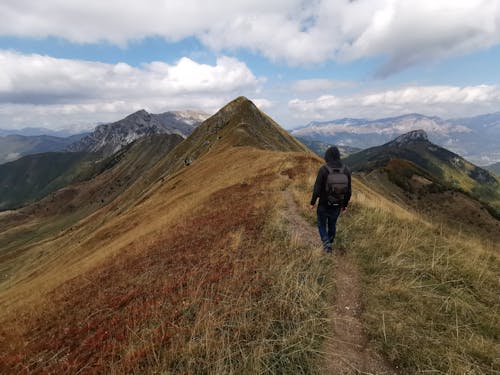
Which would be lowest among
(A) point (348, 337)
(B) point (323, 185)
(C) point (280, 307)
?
(A) point (348, 337)

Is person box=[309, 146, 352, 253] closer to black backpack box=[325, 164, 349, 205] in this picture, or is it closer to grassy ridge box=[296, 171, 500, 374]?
black backpack box=[325, 164, 349, 205]

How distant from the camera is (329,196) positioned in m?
9.79

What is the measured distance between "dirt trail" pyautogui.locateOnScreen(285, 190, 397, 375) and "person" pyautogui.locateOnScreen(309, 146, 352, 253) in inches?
51.4

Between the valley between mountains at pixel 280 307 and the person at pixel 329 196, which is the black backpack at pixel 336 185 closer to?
the person at pixel 329 196

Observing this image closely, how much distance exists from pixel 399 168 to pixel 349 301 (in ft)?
471

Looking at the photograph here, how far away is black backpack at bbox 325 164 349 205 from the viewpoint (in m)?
9.65

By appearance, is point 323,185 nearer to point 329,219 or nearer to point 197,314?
point 329,219

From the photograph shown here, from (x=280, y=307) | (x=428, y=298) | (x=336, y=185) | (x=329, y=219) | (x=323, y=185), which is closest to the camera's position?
(x=280, y=307)

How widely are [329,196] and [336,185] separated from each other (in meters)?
0.44

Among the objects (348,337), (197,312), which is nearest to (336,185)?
(348,337)

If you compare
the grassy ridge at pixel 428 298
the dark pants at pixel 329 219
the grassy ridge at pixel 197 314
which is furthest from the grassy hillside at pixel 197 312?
the grassy ridge at pixel 428 298

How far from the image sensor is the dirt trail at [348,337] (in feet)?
17.7

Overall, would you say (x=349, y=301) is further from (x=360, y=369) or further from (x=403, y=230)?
(x=403, y=230)

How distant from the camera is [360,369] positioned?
5.37m
